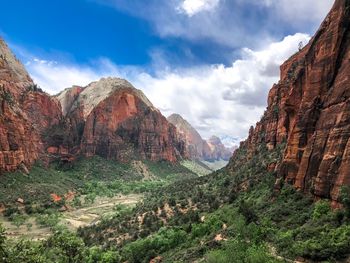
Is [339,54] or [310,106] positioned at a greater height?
[339,54]

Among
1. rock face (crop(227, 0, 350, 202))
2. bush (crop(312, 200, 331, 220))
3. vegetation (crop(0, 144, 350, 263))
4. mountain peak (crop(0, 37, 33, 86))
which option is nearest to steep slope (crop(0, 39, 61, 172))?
mountain peak (crop(0, 37, 33, 86))

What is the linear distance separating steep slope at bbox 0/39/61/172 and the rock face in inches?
3621

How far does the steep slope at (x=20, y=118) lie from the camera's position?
380 ft

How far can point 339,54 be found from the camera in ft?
154

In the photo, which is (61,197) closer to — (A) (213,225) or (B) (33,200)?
(B) (33,200)

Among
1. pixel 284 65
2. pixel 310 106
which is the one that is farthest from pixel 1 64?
pixel 310 106

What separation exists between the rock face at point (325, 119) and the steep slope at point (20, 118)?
92.0 m

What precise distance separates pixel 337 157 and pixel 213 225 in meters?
21.0

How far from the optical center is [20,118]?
13462cm

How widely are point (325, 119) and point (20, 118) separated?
119 m

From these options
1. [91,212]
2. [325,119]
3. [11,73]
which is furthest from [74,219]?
[11,73]

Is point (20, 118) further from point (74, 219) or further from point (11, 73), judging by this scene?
point (74, 219)

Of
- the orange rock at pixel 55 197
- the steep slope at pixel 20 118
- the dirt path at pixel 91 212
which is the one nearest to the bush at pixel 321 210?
the dirt path at pixel 91 212

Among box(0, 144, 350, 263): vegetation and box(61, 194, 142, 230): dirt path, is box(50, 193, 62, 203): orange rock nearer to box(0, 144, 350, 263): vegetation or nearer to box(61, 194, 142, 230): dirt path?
box(61, 194, 142, 230): dirt path
